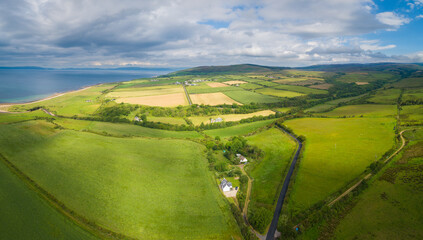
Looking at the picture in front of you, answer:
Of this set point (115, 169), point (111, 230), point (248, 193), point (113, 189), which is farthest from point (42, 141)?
point (248, 193)

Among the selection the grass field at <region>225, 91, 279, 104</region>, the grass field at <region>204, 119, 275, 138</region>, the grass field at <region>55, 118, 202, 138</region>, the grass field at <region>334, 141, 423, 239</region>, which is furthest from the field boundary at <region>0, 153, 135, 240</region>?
the grass field at <region>225, 91, 279, 104</region>

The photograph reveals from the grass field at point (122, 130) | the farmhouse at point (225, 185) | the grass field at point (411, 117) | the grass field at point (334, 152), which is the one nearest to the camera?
the grass field at point (334, 152)

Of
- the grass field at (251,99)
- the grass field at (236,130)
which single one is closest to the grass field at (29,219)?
the grass field at (236,130)

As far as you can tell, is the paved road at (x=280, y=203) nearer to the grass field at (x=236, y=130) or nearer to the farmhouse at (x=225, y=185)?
the farmhouse at (x=225, y=185)

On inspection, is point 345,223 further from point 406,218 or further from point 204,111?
point 204,111

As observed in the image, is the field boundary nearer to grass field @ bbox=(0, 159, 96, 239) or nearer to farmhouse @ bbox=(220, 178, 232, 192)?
grass field @ bbox=(0, 159, 96, 239)

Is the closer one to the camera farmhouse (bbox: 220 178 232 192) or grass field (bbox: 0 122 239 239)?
grass field (bbox: 0 122 239 239)
